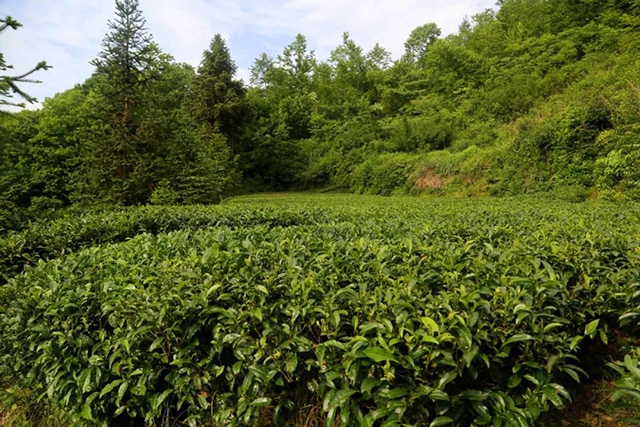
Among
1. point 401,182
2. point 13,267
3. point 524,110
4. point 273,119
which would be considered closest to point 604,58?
point 524,110

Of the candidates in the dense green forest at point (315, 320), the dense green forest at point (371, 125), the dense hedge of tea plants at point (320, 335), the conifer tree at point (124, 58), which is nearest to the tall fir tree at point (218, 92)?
the dense green forest at point (371, 125)

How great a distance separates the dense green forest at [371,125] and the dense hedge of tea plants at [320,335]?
4529mm

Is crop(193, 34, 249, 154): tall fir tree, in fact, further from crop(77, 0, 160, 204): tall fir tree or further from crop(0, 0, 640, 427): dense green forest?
crop(0, 0, 640, 427): dense green forest

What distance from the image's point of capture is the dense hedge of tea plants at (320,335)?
1.42 metres

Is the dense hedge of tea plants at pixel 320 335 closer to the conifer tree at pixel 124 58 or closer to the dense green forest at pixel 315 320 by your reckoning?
the dense green forest at pixel 315 320

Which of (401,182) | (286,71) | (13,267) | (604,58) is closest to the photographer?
(13,267)

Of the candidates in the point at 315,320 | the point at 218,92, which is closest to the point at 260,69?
the point at 218,92

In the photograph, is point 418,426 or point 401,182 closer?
point 418,426

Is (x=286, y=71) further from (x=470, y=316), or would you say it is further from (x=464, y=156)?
(x=470, y=316)

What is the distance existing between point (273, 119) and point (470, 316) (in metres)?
31.1

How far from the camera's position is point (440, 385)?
4.37 feet

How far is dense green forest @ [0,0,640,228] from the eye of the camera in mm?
10320

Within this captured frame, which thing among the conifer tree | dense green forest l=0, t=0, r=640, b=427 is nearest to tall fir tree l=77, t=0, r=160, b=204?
the conifer tree

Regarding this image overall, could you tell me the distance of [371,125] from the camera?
2516 cm
